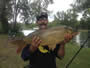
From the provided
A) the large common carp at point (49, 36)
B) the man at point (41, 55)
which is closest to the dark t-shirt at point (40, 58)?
the man at point (41, 55)

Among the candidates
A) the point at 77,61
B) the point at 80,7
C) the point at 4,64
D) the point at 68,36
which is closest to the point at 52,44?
the point at 68,36

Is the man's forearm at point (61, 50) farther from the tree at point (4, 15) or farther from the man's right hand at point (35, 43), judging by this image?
the tree at point (4, 15)

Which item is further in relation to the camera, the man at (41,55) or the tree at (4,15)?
the tree at (4,15)

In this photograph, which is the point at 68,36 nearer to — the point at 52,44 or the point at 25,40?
the point at 52,44

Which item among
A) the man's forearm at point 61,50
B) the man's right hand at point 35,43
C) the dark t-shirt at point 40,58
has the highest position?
the man's right hand at point 35,43

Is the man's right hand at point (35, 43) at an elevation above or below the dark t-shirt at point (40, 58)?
above

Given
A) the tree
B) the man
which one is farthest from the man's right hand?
the tree

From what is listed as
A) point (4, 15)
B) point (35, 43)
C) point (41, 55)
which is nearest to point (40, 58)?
point (41, 55)

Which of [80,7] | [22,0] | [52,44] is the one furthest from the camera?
[22,0]

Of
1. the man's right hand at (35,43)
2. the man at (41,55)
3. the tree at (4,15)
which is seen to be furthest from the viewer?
the tree at (4,15)

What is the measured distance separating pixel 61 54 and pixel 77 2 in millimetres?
5118

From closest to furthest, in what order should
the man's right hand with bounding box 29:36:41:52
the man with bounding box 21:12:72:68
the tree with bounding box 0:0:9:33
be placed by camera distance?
the man's right hand with bounding box 29:36:41:52, the man with bounding box 21:12:72:68, the tree with bounding box 0:0:9:33

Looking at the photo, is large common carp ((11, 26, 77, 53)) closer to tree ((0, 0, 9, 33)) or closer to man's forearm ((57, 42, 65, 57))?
man's forearm ((57, 42, 65, 57))

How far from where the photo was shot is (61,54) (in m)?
1.84
